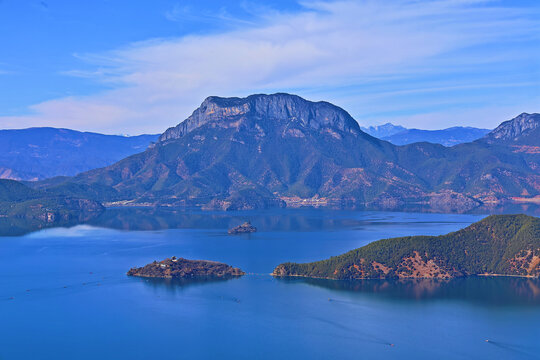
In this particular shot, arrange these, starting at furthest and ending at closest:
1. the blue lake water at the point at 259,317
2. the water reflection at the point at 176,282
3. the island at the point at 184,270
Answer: the island at the point at 184,270 → the water reflection at the point at 176,282 → the blue lake water at the point at 259,317

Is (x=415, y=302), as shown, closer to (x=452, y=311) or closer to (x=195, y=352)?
(x=452, y=311)

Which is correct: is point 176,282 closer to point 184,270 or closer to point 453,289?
point 184,270

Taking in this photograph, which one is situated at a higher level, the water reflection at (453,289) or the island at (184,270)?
the island at (184,270)

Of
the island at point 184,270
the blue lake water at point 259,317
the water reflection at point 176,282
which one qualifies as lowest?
the blue lake water at point 259,317

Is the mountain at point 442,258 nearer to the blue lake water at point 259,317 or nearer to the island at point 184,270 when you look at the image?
the blue lake water at point 259,317

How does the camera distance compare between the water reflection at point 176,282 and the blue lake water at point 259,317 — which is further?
the water reflection at point 176,282

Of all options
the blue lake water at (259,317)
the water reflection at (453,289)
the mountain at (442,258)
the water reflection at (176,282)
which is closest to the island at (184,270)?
the water reflection at (176,282)

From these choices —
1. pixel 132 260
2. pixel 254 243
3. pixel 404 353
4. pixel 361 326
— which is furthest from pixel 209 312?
pixel 254 243
